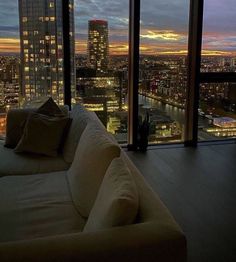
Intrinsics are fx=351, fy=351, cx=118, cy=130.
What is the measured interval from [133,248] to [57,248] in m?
0.28

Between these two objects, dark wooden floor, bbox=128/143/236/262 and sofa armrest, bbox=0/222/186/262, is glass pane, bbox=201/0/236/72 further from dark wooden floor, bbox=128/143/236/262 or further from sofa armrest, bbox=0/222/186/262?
sofa armrest, bbox=0/222/186/262

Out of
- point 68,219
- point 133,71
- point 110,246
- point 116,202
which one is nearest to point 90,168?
point 68,219

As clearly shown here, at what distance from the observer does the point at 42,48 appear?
4809mm

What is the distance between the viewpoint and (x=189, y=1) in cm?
500

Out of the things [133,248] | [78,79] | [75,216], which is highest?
[78,79]

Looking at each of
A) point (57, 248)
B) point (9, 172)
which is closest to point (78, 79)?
point (9, 172)

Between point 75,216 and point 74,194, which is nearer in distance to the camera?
point 75,216

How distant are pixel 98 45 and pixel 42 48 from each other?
77 cm

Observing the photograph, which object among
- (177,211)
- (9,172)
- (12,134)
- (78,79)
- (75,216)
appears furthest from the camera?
(78,79)

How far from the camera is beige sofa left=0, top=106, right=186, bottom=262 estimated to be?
1.29 m

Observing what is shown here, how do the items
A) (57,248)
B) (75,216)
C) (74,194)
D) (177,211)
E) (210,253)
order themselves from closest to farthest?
(57,248), (75,216), (74,194), (210,253), (177,211)

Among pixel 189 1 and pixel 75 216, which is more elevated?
pixel 189 1

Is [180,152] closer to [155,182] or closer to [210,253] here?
[155,182]

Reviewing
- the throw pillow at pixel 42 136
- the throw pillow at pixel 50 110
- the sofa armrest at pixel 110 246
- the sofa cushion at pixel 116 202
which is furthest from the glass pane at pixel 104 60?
the sofa armrest at pixel 110 246
